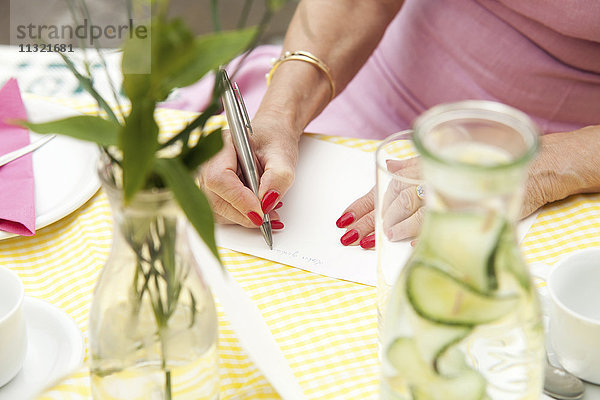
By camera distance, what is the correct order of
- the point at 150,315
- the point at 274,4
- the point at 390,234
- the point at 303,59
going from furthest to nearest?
the point at 303,59 < the point at 390,234 < the point at 150,315 < the point at 274,4

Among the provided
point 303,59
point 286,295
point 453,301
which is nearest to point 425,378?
point 453,301

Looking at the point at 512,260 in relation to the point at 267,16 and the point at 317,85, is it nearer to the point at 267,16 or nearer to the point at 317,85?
the point at 267,16

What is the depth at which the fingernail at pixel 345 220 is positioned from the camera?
2.62ft

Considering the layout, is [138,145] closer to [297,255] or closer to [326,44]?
[297,255]

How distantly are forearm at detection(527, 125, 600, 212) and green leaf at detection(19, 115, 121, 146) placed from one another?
51 cm

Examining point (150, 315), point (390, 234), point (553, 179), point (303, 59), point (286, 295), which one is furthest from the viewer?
point (303, 59)

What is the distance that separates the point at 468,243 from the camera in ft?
1.18

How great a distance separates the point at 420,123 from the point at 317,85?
2.41 ft

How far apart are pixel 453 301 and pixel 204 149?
0.53ft

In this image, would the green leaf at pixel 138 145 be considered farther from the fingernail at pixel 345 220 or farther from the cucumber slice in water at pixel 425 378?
the fingernail at pixel 345 220

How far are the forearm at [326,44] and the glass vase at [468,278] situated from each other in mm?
631

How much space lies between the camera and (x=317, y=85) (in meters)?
1.09

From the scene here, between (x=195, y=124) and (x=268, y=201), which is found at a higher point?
(x=195, y=124)

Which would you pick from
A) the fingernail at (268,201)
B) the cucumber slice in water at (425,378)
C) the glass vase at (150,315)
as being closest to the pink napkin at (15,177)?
the fingernail at (268,201)
